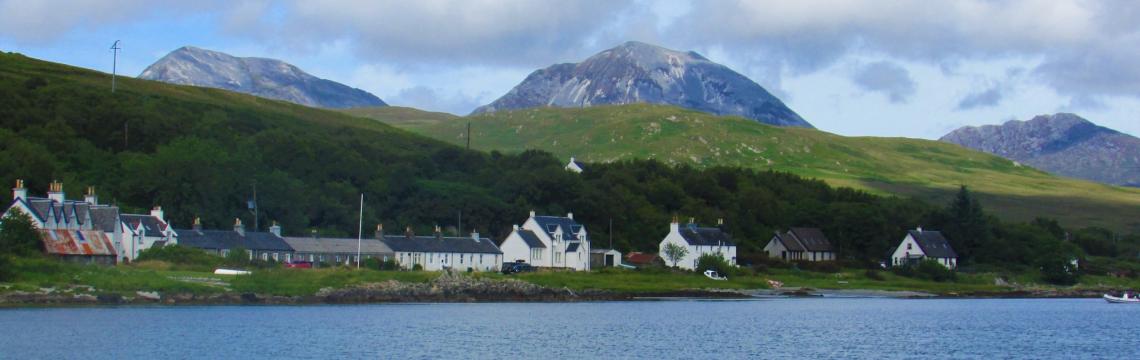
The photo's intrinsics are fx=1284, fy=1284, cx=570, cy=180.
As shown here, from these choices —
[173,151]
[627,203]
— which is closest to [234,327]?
[173,151]

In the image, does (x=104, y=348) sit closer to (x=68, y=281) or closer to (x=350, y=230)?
(x=68, y=281)

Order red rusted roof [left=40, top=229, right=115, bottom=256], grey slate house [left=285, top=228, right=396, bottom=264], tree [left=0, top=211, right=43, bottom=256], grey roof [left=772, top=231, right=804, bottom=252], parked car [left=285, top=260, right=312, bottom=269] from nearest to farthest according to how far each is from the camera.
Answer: tree [left=0, top=211, right=43, bottom=256] → red rusted roof [left=40, top=229, right=115, bottom=256] → parked car [left=285, top=260, right=312, bottom=269] → grey slate house [left=285, top=228, right=396, bottom=264] → grey roof [left=772, top=231, right=804, bottom=252]

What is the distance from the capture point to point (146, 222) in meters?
77.4

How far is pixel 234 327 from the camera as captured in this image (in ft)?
184

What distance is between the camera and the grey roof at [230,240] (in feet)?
262

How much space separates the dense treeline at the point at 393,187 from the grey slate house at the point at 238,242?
7.09m

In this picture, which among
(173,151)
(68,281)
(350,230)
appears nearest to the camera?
(68,281)

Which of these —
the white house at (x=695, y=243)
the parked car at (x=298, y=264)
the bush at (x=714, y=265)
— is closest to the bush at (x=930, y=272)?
the white house at (x=695, y=243)

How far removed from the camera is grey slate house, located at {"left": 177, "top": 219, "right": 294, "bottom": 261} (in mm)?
80125

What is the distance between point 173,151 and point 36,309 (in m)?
36.1

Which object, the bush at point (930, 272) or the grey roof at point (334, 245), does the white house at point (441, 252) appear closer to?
the grey roof at point (334, 245)

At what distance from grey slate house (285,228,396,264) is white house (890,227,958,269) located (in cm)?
4740

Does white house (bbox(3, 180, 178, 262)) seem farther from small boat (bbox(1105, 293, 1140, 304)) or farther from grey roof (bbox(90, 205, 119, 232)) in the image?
small boat (bbox(1105, 293, 1140, 304))

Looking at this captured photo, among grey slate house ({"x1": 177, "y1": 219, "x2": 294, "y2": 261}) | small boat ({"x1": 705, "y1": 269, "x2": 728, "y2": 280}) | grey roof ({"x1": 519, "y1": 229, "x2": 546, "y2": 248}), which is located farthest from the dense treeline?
small boat ({"x1": 705, "y1": 269, "x2": 728, "y2": 280})
